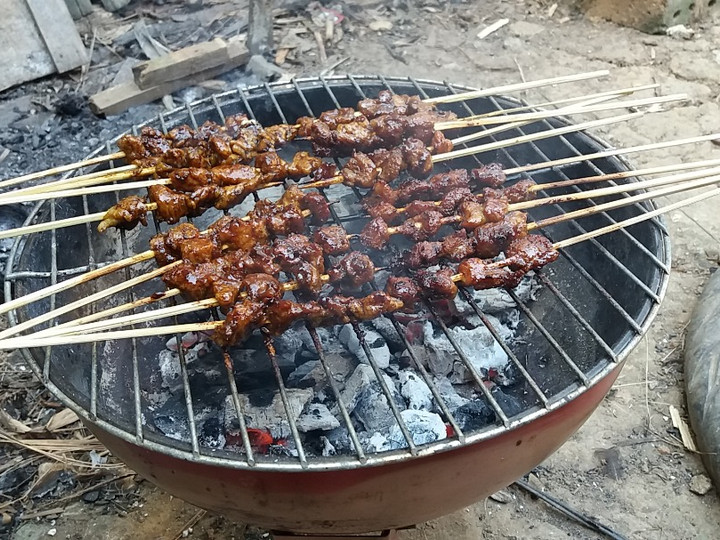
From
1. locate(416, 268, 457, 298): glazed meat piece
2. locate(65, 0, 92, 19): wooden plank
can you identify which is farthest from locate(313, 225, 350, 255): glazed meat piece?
locate(65, 0, 92, 19): wooden plank

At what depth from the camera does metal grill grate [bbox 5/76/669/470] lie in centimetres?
200

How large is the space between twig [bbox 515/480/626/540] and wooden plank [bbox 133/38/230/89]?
494 centimetres

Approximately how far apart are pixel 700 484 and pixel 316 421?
8.00 ft

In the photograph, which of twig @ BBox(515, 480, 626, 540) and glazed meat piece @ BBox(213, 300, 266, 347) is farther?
twig @ BBox(515, 480, 626, 540)

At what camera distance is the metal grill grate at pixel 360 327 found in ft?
6.56

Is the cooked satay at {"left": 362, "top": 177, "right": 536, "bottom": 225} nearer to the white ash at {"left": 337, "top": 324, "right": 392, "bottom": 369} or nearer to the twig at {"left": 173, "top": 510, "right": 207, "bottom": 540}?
the white ash at {"left": 337, "top": 324, "right": 392, "bottom": 369}

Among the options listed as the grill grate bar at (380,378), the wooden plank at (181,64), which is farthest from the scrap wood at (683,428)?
the wooden plank at (181,64)

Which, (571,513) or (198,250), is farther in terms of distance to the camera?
(571,513)

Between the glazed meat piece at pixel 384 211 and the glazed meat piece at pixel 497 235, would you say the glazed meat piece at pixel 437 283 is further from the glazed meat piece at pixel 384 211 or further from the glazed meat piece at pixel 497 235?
the glazed meat piece at pixel 384 211

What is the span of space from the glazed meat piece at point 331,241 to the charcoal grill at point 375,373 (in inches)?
19.8

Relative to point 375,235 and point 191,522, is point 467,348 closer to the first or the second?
point 375,235

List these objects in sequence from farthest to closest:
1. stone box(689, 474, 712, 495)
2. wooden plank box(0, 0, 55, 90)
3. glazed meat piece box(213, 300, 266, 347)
Answer: wooden plank box(0, 0, 55, 90)
stone box(689, 474, 712, 495)
glazed meat piece box(213, 300, 266, 347)

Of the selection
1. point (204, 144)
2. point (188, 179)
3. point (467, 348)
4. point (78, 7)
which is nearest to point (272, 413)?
point (467, 348)

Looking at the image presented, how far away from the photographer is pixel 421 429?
254 centimetres
